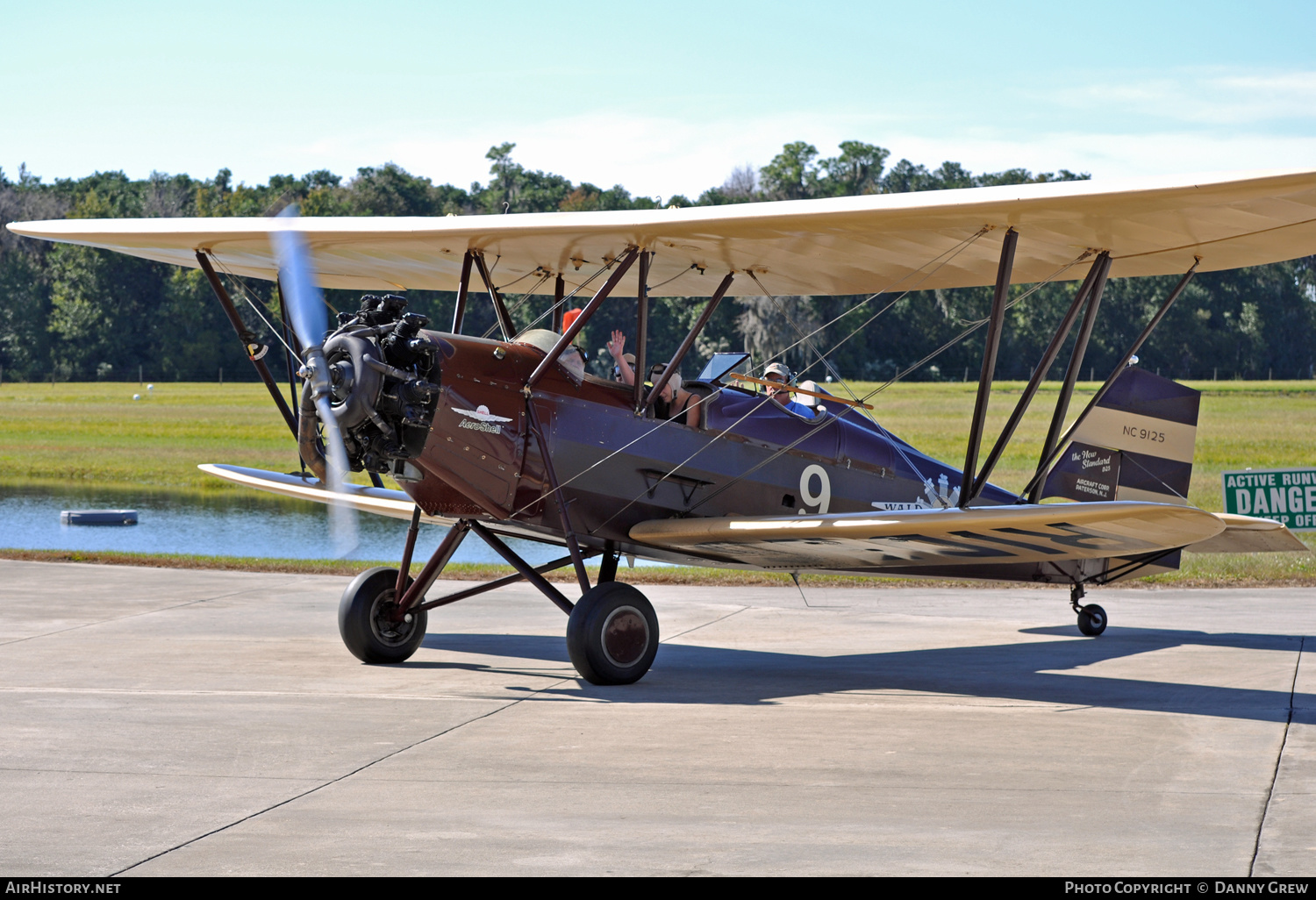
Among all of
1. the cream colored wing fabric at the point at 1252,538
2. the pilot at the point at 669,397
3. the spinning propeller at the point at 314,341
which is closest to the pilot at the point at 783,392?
the pilot at the point at 669,397

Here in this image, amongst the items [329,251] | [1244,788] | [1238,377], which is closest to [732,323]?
[1238,377]

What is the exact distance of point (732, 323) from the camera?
7206 cm

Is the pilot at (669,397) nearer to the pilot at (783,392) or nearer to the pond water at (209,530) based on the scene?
the pilot at (783,392)

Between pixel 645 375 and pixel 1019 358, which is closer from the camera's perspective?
pixel 645 375

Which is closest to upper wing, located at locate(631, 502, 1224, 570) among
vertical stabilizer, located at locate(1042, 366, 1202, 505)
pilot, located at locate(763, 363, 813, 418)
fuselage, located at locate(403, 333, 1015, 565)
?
fuselage, located at locate(403, 333, 1015, 565)

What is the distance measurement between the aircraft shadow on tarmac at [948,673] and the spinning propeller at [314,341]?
1.59 meters

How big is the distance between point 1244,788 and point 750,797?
2228 millimetres

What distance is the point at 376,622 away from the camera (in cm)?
952

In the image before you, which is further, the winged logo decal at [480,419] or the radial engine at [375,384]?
the winged logo decal at [480,419]

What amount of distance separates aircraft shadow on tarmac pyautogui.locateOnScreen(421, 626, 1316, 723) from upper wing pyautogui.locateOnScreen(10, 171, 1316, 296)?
9.55ft

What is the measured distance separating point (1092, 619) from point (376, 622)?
6.00 meters

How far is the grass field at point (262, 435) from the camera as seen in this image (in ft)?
98.1

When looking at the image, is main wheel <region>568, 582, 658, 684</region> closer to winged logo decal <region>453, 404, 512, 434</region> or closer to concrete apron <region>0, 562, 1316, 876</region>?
concrete apron <region>0, 562, 1316, 876</region>

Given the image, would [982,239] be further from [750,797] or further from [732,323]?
[732,323]
